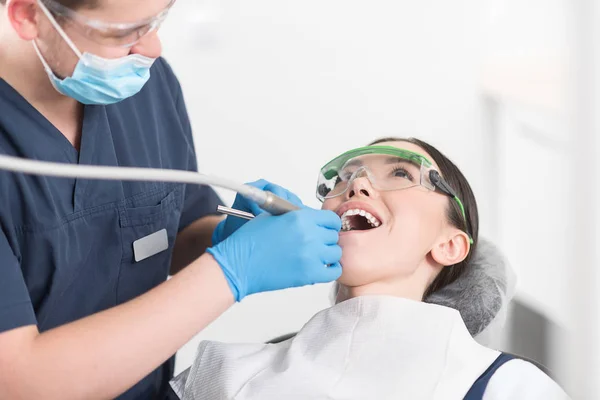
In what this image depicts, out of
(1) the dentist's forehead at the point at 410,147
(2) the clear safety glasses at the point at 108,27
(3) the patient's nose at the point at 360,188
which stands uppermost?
(2) the clear safety glasses at the point at 108,27

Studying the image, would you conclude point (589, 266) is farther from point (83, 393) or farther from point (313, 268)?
point (83, 393)

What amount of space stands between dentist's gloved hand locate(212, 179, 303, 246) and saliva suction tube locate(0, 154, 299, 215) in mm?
206

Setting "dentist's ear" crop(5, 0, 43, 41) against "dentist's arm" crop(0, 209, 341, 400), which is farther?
"dentist's ear" crop(5, 0, 43, 41)

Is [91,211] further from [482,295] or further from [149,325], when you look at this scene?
[482,295]

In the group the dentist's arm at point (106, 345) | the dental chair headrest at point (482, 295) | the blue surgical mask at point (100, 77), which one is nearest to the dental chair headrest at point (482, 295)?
the dental chair headrest at point (482, 295)

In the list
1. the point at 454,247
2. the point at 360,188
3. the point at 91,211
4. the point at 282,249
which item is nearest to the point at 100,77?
the point at 91,211

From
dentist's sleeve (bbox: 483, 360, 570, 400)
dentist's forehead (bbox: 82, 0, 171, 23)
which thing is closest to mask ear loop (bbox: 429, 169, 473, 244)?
dentist's sleeve (bbox: 483, 360, 570, 400)

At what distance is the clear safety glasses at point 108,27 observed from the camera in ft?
4.10

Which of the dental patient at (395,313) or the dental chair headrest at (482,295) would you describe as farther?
the dental chair headrest at (482,295)

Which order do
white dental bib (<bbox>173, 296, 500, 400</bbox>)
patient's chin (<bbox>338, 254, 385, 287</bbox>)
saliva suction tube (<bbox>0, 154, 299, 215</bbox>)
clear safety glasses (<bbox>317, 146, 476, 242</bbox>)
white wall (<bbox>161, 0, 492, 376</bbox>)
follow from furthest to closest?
1. white wall (<bbox>161, 0, 492, 376</bbox>)
2. clear safety glasses (<bbox>317, 146, 476, 242</bbox>)
3. patient's chin (<bbox>338, 254, 385, 287</bbox>)
4. white dental bib (<bbox>173, 296, 500, 400</bbox>)
5. saliva suction tube (<bbox>0, 154, 299, 215</bbox>)

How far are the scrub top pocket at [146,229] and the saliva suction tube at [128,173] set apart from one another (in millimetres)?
359

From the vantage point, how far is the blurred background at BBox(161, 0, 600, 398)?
8.70 feet

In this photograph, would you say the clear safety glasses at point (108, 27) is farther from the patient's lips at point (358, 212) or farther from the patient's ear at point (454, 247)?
the patient's ear at point (454, 247)

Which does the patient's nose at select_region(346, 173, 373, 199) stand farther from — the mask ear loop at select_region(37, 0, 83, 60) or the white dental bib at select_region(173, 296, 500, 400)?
the mask ear loop at select_region(37, 0, 83, 60)
